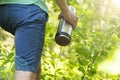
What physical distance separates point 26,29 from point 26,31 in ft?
0.05

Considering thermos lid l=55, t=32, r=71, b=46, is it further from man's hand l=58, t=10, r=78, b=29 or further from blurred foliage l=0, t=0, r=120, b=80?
blurred foliage l=0, t=0, r=120, b=80

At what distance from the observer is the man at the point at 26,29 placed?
8.66 feet

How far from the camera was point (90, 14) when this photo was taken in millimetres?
5168

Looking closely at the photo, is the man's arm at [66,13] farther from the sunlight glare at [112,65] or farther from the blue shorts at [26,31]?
the sunlight glare at [112,65]

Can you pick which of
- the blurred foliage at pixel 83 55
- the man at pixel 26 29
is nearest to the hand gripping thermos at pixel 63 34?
the man at pixel 26 29

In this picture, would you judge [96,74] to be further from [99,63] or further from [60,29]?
[60,29]

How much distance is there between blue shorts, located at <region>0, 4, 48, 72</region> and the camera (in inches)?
104

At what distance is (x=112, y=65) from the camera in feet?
13.5

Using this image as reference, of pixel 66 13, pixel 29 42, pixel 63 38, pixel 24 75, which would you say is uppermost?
pixel 66 13

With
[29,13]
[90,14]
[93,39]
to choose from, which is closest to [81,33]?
[93,39]

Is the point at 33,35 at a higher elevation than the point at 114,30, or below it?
below

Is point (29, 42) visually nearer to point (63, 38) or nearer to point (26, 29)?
point (26, 29)

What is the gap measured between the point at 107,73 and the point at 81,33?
0.53 m

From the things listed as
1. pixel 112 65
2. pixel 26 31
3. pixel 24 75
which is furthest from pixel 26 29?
pixel 112 65
